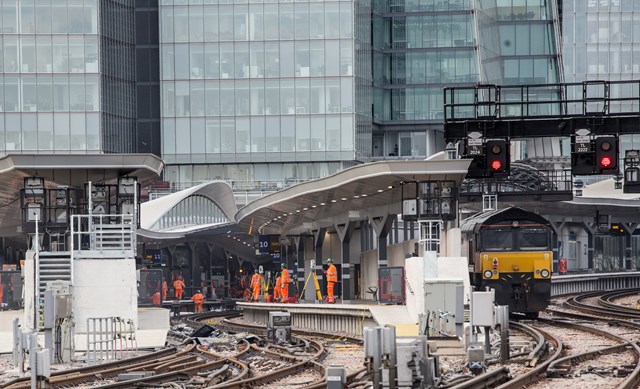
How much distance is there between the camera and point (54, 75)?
4557 inches

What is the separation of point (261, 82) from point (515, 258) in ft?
242

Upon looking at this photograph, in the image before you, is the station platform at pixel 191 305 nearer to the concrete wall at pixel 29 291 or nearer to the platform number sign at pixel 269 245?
the platform number sign at pixel 269 245

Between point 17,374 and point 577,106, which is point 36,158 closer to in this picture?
point 17,374

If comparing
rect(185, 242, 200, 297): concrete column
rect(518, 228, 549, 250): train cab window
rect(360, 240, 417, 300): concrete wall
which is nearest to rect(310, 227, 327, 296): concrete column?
rect(360, 240, 417, 300): concrete wall

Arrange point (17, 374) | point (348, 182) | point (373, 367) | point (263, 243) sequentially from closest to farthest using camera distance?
point (373, 367), point (17, 374), point (348, 182), point (263, 243)

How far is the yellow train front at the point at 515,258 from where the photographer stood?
A: 148 ft

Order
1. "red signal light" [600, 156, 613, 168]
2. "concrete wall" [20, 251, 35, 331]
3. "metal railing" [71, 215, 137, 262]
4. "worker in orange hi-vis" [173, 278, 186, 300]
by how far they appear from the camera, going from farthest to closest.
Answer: "worker in orange hi-vis" [173, 278, 186, 300] → "red signal light" [600, 156, 613, 168] → "concrete wall" [20, 251, 35, 331] → "metal railing" [71, 215, 137, 262]

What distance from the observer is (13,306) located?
5766 centimetres

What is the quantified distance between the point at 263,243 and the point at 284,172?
171 ft

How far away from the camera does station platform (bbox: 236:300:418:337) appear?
1517 inches

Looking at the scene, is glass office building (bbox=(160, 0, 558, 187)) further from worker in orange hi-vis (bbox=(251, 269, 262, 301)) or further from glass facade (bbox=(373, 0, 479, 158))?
worker in orange hi-vis (bbox=(251, 269, 262, 301))

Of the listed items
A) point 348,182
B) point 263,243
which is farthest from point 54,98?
point 348,182

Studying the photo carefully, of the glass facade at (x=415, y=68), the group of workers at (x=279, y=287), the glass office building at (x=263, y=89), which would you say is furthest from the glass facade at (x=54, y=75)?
the group of workers at (x=279, y=287)

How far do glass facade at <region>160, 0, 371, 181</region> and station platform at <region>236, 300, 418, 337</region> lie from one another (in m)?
62.5
